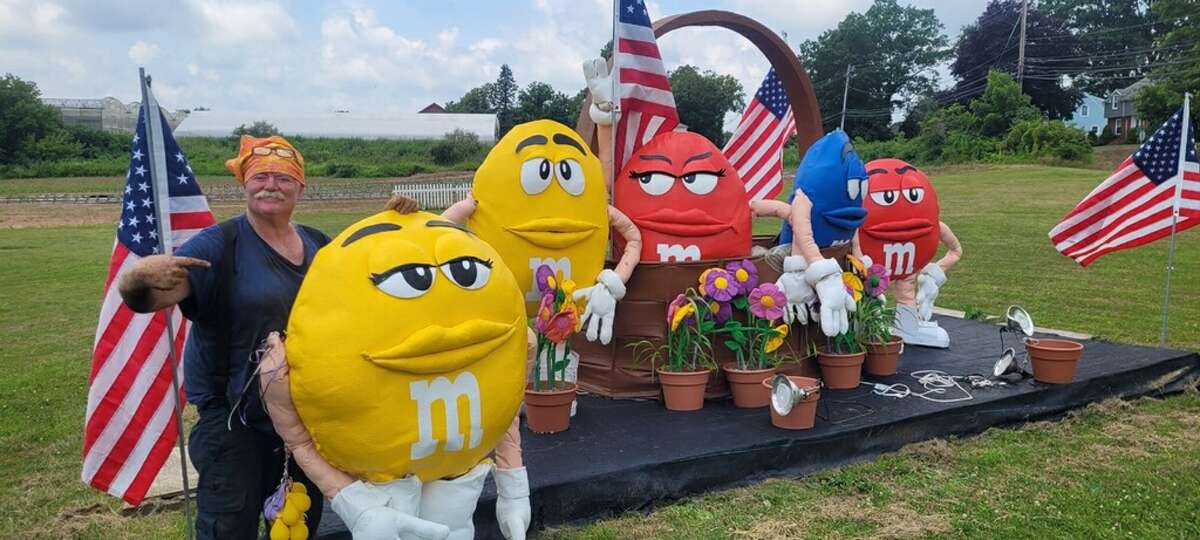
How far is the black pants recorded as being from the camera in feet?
8.25

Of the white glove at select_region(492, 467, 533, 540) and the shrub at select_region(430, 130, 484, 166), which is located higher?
the shrub at select_region(430, 130, 484, 166)

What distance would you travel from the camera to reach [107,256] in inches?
557

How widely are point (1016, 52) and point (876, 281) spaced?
136ft

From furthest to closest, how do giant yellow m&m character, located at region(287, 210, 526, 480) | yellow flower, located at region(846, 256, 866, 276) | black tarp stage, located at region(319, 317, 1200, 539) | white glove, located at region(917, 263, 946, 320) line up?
white glove, located at region(917, 263, 946, 320), yellow flower, located at region(846, 256, 866, 276), black tarp stage, located at region(319, 317, 1200, 539), giant yellow m&m character, located at region(287, 210, 526, 480)

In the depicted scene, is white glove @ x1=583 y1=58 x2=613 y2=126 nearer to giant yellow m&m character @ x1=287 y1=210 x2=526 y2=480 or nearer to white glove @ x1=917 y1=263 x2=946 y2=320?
giant yellow m&m character @ x1=287 y1=210 x2=526 y2=480

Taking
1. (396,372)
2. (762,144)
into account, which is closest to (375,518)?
(396,372)

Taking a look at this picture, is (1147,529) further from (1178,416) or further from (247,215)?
(247,215)

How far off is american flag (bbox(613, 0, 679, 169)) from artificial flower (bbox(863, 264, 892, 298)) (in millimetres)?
1667

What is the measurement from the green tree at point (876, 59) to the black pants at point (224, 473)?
41.5 m

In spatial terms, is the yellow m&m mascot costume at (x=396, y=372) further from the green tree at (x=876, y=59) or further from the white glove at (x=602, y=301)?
the green tree at (x=876, y=59)

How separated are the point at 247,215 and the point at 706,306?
Answer: 2825 mm

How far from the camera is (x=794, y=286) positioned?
16.5 feet

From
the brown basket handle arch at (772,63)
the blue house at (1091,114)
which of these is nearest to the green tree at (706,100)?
the blue house at (1091,114)

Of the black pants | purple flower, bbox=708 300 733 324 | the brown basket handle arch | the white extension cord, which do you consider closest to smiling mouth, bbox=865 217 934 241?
the brown basket handle arch
